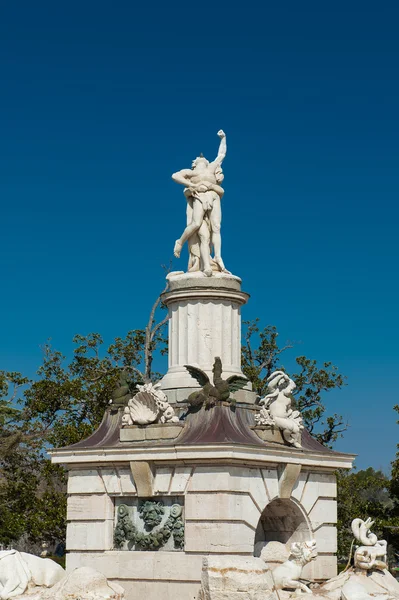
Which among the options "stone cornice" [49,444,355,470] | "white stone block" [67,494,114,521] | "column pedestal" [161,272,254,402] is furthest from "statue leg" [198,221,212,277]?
"white stone block" [67,494,114,521]

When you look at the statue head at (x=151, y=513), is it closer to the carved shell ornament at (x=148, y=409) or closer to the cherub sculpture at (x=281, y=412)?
the carved shell ornament at (x=148, y=409)

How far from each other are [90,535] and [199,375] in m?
3.81

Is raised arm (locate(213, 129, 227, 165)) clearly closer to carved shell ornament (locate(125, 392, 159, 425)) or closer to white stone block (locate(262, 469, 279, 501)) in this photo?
carved shell ornament (locate(125, 392, 159, 425))

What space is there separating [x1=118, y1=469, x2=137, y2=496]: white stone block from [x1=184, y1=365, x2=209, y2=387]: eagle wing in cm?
219

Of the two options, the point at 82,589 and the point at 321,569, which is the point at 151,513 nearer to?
the point at 82,589

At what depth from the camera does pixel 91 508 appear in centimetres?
1980

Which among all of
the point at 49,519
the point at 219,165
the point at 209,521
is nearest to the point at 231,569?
the point at 209,521

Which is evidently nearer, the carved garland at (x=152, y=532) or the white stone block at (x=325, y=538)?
the carved garland at (x=152, y=532)

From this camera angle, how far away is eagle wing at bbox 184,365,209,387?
64.0 feet

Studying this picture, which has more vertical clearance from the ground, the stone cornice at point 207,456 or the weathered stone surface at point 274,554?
the stone cornice at point 207,456

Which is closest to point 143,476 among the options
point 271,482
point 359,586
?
point 271,482

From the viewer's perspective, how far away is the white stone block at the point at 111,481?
1955 cm

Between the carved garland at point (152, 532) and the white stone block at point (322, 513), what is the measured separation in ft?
10.3

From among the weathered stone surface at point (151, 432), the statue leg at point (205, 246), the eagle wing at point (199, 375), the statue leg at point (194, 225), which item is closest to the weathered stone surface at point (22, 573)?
the weathered stone surface at point (151, 432)
